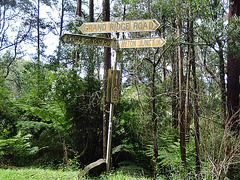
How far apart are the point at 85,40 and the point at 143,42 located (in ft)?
4.49

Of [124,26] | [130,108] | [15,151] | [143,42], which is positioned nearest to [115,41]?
[124,26]

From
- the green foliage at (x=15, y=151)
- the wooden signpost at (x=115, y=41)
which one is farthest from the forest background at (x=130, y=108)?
the wooden signpost at (x=115, y=41)

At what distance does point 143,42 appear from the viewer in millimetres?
4785

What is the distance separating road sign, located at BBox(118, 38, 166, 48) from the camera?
4.65 meters

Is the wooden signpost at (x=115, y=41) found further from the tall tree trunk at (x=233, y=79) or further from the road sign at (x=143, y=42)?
the tall tree trunk at (x=233, y=79)

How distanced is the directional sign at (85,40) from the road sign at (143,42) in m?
0.27

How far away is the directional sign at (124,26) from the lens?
467 cm

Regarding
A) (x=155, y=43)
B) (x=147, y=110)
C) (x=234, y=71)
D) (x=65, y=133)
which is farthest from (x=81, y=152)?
(x=234, y=71)

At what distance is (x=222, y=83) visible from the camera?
27.7 feet

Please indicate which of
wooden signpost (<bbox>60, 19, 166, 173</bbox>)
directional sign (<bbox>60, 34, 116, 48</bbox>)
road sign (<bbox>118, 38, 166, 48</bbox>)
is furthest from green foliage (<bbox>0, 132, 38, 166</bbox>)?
A: road sign (<bbox>118, 38, 166, 48</bbox>)

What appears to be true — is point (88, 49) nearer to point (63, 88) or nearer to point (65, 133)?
point (63, 88)

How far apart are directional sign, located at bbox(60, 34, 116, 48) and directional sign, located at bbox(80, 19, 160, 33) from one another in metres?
0.23

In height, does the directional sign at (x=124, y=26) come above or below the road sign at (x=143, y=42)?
above

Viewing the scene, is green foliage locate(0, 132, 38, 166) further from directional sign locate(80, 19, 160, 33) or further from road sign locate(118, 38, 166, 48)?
road sign locate(118, 38, 166, 48)
